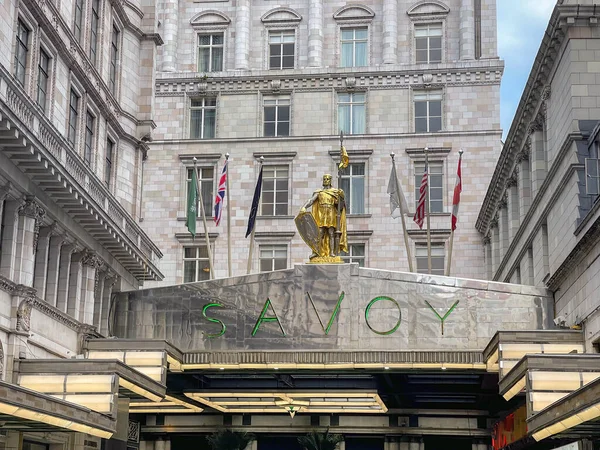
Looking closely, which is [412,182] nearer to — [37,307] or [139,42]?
[139,42]

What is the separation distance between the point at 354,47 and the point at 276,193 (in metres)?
10.5

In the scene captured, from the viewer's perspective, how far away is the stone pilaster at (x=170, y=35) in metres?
68.3

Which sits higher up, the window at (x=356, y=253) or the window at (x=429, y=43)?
the window at (x=429, y=43)

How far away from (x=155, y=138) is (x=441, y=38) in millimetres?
18432

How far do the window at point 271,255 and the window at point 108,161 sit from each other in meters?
19.4

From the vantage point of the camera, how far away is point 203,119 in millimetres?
67938

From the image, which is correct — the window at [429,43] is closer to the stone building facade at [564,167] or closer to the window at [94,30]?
the stone building facade at [564,167]

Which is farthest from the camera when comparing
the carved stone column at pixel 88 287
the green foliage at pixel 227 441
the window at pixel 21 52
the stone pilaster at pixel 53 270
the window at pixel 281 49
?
the window at pixel 281 49

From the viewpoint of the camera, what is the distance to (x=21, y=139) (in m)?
31.0

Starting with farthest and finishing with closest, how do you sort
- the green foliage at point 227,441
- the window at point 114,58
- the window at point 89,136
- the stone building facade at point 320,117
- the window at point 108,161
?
the stone building facade at point 320,117 < the green foliage at point 227,441 < the window at point 114,58 < the window at point 108,161 < the window at point 89,136

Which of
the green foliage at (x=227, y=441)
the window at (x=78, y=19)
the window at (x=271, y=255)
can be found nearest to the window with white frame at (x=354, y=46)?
the window at (x=271, y=255)

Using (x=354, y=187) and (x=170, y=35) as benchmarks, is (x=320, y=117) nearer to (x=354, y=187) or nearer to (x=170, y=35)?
(x=354, y=187)

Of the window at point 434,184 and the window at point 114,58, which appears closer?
the window at point 114,58

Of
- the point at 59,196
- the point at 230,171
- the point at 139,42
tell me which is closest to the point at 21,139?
the point at 59,196
